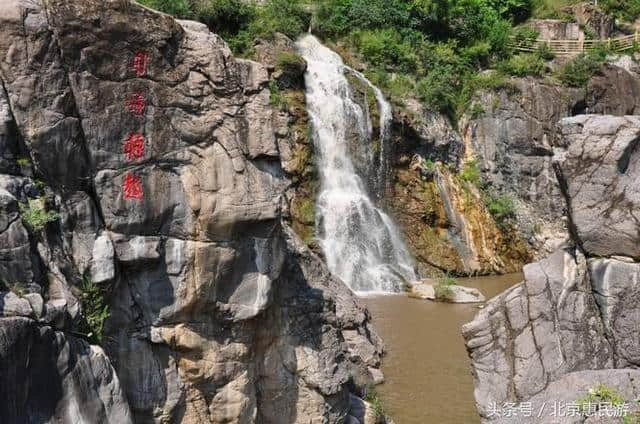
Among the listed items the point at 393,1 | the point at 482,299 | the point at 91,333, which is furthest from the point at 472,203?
the point at 91,333

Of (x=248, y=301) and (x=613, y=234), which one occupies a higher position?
(x=613, y=234)

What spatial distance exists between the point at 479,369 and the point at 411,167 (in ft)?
42.0

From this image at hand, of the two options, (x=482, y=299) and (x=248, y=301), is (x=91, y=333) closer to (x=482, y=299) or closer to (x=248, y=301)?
(x=248, y=301)

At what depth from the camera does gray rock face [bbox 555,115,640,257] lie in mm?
6125

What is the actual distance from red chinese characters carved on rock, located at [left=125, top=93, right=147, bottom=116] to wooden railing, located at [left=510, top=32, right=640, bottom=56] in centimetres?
2126

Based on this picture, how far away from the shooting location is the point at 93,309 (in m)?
5.16

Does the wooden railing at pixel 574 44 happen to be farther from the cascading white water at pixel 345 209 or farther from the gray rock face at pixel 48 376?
the gray rock face at pixel 48 376

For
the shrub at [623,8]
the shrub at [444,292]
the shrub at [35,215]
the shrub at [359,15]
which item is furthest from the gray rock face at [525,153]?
the shrub at [35,215]

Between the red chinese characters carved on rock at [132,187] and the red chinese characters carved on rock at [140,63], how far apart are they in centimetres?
88

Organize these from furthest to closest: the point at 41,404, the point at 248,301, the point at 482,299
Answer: the point at 482,299, the point at 248,301, the point at 41,404

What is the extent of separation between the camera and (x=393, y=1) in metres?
23.4

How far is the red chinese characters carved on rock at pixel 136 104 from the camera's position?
5484 millimetres

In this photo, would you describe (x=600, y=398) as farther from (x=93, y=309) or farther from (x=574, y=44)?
(x=574, y=44)

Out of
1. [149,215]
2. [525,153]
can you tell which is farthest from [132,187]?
[525,153]
